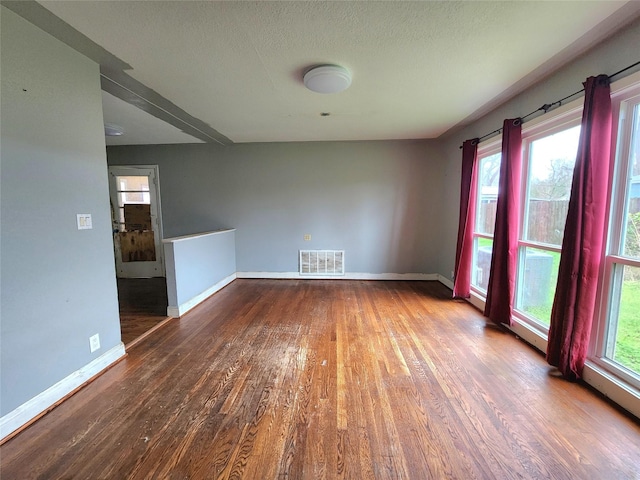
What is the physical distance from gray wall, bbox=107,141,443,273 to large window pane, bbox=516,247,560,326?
198 cm

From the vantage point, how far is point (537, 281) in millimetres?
2600

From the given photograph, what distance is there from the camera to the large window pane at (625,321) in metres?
1.73

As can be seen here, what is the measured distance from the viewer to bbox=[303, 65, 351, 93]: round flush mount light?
2109mm

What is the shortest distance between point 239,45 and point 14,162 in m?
1.53

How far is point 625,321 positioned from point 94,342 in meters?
3.81

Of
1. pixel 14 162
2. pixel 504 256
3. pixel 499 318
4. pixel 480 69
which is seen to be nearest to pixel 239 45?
pixel 14 162

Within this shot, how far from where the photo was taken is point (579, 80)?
1.99 metres

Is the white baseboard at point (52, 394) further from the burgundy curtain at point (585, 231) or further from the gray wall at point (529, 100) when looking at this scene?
the gray wall at point (529, 100)

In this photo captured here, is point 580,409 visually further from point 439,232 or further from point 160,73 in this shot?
point 160,73

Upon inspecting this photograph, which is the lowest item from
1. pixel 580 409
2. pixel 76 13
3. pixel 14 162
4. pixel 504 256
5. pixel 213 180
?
pixel 580 409

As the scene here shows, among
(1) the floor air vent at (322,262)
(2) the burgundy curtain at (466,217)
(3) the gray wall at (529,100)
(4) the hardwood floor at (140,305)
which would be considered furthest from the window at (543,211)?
(4) the hardwood floor at (140,305)

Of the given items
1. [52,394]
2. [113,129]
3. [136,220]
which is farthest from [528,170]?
[136,220]

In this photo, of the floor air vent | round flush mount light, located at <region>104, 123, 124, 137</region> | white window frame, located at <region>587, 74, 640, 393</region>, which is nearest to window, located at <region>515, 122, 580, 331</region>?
white window frame, located at <region>587, 74, 640, 393</region>

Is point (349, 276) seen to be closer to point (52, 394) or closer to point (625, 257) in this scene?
point (625, 257)
